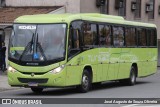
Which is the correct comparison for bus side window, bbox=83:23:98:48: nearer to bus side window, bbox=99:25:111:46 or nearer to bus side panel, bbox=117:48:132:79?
bus side window, bbox=99:25:111:46

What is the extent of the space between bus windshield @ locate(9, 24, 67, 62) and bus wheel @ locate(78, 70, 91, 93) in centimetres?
173

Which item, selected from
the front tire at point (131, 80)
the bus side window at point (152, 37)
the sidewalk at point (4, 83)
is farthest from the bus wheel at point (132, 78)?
the sidewalk at point (4, 83)

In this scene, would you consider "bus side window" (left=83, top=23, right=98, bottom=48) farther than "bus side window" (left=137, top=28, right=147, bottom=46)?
No

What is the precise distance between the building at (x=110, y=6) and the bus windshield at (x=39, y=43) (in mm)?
14343

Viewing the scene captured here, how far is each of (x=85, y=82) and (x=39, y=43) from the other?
99.4 inches

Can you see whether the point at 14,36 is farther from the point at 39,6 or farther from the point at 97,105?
the point at 39,6

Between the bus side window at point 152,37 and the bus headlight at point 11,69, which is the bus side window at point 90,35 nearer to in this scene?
the bus headlight at point 11,69

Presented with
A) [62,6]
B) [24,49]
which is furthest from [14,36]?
[62,6]

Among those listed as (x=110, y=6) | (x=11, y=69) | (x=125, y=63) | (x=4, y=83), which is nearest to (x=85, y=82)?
(x=11, y=69)

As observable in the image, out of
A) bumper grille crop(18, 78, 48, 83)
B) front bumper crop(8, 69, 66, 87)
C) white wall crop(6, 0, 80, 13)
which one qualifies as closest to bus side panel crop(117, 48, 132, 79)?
front bumper crop(8, 69, 66, 87)

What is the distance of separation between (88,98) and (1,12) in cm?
1827

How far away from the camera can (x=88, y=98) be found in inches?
714

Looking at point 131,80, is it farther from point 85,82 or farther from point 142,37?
point 85,82

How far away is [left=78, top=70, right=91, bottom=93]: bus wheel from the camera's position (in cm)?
2009
